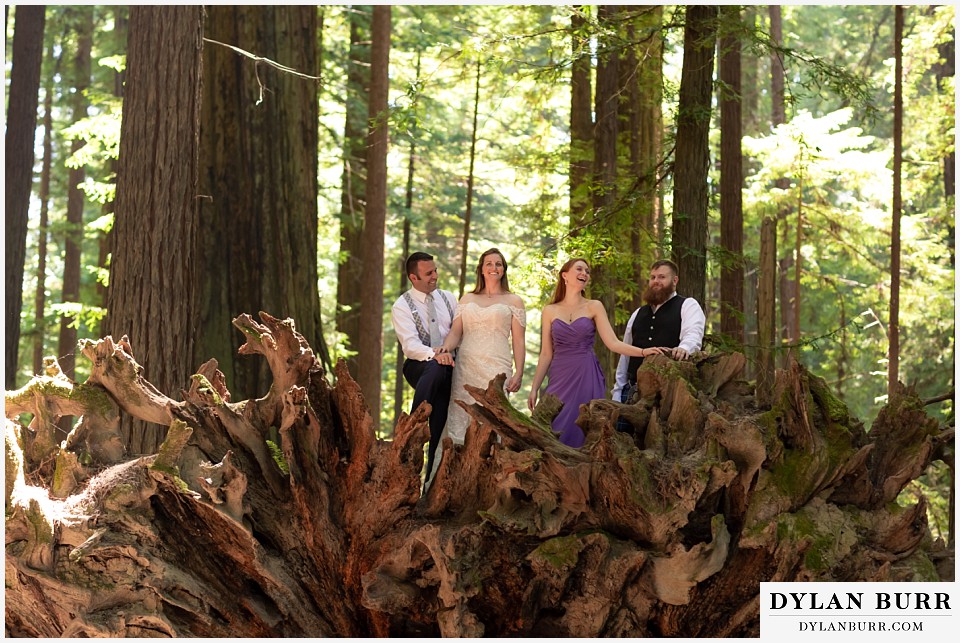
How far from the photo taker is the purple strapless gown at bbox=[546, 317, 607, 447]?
259 inches

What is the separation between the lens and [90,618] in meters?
4.88

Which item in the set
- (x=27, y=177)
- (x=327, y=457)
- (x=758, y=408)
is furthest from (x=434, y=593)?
(x=27, y=177)

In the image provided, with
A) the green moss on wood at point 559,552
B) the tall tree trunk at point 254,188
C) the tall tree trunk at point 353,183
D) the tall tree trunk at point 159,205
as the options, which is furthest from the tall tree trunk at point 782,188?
the green moss on wood at point 559,552

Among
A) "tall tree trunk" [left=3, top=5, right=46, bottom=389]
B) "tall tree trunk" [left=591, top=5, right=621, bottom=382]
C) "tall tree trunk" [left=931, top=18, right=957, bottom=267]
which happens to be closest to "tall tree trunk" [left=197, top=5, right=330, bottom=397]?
"tall tree trunk" [left=591, top=5, right=621, bottom=382]

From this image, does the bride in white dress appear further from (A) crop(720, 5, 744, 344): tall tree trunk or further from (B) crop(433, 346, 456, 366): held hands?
(A) crop(720, 5, 744, 344): tall tree trunk

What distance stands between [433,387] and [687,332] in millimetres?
1753

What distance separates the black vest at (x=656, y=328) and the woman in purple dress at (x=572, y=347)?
156mm

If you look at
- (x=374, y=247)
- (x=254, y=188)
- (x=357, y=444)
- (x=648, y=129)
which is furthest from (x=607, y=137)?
(x=357, y=444)

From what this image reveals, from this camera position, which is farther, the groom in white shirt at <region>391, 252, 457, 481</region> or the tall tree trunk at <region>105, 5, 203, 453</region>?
the tall tree trunk at <region>105, 5, 203, 453</region>

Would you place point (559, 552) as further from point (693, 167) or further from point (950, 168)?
point (950, 168)

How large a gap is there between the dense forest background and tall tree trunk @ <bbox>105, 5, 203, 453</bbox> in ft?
0.06

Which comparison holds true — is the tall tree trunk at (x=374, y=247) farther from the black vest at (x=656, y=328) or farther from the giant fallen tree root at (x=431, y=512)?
the giant fallen tree root at (x=431, y=512)

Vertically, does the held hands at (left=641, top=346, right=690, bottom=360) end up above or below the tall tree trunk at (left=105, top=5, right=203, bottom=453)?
below

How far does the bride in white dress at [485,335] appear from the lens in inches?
261
